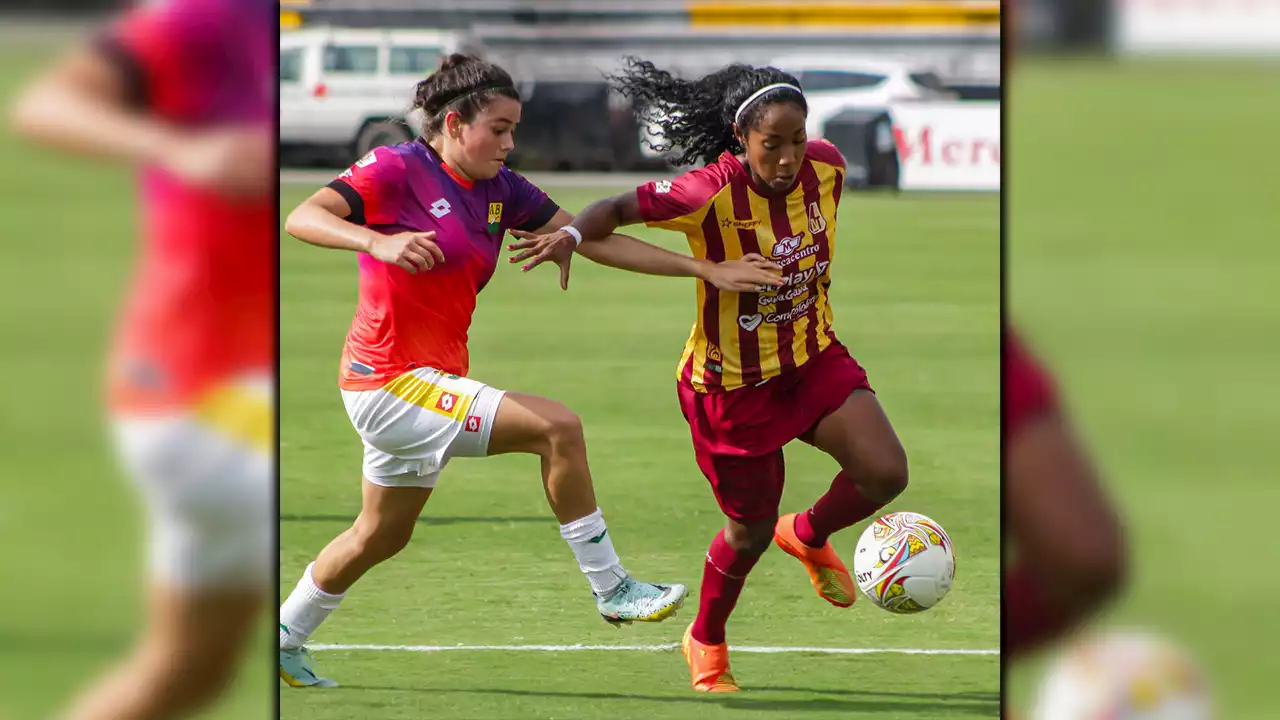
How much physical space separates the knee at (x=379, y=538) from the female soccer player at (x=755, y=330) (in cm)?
84

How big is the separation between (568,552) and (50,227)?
3638mm

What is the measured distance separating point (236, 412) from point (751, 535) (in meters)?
2.45

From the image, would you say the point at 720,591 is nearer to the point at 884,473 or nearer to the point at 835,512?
the point at 835,512

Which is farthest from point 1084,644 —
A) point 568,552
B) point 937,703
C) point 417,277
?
point 568,552

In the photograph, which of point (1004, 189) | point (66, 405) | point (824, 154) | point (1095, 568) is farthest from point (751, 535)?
point (66, 405)

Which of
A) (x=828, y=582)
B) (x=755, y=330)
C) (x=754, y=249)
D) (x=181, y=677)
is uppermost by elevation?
(x=754, y=249)

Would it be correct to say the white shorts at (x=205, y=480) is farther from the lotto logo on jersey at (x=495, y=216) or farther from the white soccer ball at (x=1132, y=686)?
the lotto logo on jersey at (x=495, y=216)

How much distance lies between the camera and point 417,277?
4.22 m

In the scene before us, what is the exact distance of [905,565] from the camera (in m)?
4.46

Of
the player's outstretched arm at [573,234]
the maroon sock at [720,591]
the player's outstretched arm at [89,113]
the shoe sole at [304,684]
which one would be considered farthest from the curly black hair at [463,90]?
the player's outstretched arm at [89,113]

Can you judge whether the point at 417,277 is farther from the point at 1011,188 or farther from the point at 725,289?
the point at 1011,188

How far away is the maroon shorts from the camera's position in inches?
174

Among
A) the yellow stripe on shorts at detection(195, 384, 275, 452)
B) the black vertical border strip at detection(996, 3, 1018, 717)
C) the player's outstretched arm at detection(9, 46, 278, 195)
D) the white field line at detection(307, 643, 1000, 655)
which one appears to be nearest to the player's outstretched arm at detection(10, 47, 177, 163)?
the player's outstretched arm at detection(9, 46, 278, 195)

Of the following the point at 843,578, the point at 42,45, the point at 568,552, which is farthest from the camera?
the point at 568,552
